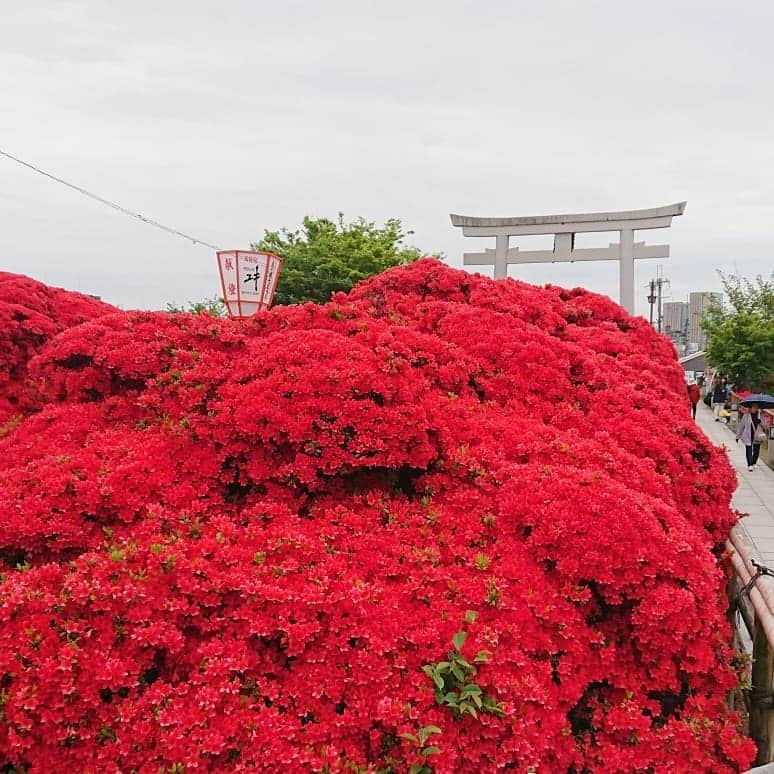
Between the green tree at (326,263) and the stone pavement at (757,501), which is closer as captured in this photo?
the stone pavement at (757,501)

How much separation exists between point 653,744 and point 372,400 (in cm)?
204

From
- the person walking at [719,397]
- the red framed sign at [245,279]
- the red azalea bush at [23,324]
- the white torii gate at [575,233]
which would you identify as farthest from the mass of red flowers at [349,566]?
the person walking at [719,397]

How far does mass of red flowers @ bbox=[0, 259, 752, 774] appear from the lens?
2170mm

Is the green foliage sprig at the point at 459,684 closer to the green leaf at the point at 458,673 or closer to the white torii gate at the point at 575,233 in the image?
the green leaf at the point at 458,673

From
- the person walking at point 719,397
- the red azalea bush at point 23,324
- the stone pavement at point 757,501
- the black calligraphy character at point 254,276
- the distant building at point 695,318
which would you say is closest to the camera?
the red azalea bush at point 23,324

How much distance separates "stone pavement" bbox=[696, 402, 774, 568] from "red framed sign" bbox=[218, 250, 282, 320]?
5.41 m

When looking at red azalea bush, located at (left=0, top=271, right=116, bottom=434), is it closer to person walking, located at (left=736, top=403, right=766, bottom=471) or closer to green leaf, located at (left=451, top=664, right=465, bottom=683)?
green leaf, located at (left=451, top=664, right=465, bottom=683)

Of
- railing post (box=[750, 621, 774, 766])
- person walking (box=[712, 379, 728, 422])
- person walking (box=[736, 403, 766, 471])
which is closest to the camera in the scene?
railing post (box=[750, 621, 774, 766])

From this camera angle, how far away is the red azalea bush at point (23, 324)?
5.72 metres

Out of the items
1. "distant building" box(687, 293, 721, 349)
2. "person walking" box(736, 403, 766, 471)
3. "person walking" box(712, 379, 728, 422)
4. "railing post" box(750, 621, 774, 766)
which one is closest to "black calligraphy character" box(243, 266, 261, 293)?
"railing post" box(750, 621, 774, 766)

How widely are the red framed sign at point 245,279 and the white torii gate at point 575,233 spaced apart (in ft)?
30.9

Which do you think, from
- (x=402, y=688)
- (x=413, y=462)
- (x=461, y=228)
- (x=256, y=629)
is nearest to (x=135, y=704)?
(x=256, y=629)

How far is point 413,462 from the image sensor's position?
3281mm

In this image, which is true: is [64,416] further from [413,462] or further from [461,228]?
[461,228]
